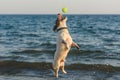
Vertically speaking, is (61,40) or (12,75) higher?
(61,40)

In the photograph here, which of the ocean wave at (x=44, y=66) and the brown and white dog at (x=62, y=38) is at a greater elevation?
the brown and white dog at (x=62, y=38)

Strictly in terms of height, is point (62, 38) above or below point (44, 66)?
above

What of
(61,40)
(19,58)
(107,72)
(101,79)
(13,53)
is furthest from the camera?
(13,53)

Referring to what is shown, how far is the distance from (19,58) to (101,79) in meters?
6.54

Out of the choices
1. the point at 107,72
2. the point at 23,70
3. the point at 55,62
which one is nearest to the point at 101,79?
the point at 107,72

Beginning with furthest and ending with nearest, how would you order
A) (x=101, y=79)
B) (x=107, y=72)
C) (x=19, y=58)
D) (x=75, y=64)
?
(x=19, y=58) < (x=75, y=64) < (x=107, y=72) < (x=101, y=79)

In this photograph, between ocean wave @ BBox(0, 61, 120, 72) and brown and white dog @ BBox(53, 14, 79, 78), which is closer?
brown and white dog @ BBox(53, 14, 79, 78)

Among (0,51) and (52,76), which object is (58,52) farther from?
(0,51)

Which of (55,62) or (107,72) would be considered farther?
(107,72)

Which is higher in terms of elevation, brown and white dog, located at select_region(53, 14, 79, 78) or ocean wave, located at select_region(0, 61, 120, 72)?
brown and white dog, located at select_region(53, 14, 79, 78)

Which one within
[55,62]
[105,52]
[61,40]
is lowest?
[105,52]

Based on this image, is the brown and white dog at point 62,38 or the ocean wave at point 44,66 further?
the ocean wave at point 44,66

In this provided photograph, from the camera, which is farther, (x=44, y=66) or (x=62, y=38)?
(x=44, y=66)

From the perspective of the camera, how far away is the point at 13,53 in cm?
2095
